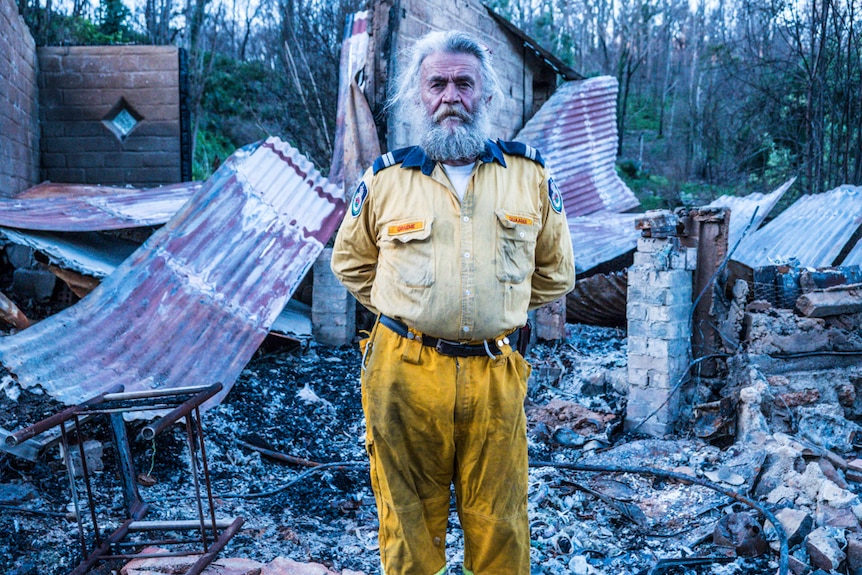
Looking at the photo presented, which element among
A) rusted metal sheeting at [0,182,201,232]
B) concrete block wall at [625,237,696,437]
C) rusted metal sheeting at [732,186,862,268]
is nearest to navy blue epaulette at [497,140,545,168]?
concrete block wall at [625,237,696,437]

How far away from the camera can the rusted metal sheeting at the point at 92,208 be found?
582cm

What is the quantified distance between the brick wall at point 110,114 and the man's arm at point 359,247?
7.25 meters

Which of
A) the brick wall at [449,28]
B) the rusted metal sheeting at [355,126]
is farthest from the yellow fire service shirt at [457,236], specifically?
the rusted metal sheeting at [355,126]

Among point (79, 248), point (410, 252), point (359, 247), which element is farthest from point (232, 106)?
point (410, 252)

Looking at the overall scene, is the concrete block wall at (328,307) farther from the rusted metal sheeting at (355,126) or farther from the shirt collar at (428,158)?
the shirt collar at (428,158)

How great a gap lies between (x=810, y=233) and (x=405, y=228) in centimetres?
726

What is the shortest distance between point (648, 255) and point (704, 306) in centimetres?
81

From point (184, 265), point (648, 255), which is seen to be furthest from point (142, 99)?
point (648, 255)

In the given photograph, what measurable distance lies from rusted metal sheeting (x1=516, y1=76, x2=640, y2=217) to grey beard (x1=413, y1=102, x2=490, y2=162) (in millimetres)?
7154

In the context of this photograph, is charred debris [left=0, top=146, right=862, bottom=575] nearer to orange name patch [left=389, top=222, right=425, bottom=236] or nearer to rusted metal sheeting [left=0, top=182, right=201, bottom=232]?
rusted metal sheeting [left=0, top=182, right=201, bottom=232]

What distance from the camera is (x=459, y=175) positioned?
2492 mm

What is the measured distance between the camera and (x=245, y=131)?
17.7m

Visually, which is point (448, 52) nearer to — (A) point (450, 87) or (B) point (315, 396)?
(A) point (450, 87)

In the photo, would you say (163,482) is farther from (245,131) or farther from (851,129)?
(245,131)
